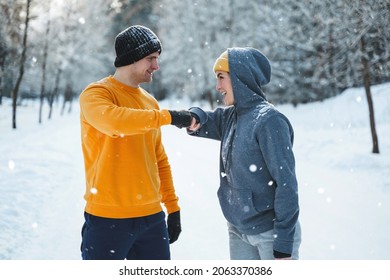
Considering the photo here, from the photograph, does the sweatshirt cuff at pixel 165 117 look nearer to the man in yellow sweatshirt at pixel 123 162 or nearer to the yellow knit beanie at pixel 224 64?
the man in yellow sweatshirt at pixel 123 162

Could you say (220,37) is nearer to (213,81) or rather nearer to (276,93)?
(213,81)

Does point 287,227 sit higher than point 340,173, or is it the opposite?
point 287,227

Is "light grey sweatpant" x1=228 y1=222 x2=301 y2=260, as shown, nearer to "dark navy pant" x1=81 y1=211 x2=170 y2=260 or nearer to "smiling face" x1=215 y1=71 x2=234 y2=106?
"dark navy pant" x1=81 y1=211 x2=170 y2=260

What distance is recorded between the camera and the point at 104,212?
2314 mm

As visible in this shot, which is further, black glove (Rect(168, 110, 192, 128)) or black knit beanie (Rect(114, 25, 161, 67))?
black knit beanie (Rect(114, 25, 161, 67))

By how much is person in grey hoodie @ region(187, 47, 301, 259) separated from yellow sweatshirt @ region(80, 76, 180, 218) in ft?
1.69

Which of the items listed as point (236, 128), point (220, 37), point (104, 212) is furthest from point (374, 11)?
point (220, 37)

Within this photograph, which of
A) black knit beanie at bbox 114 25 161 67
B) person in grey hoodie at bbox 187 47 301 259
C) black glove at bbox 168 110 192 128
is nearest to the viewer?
person in grey hoodie at bbox 187 47 301 259

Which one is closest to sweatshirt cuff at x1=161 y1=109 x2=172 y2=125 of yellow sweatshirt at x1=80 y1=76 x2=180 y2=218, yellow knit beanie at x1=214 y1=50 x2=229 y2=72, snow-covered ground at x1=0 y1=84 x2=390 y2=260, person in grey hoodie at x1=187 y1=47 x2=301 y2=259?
yellow sweatshirt at x1=80 y1=76 x2=180 y2=218

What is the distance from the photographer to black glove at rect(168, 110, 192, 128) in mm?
2398

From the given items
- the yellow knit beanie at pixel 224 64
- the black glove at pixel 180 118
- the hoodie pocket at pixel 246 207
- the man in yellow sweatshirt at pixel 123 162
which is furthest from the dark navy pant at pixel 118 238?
Result: the yellow knit beanie at pixel 224 64

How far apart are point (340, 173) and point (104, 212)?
9.04m

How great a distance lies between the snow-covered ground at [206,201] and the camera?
482 centimetres

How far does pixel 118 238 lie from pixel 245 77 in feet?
4.69
